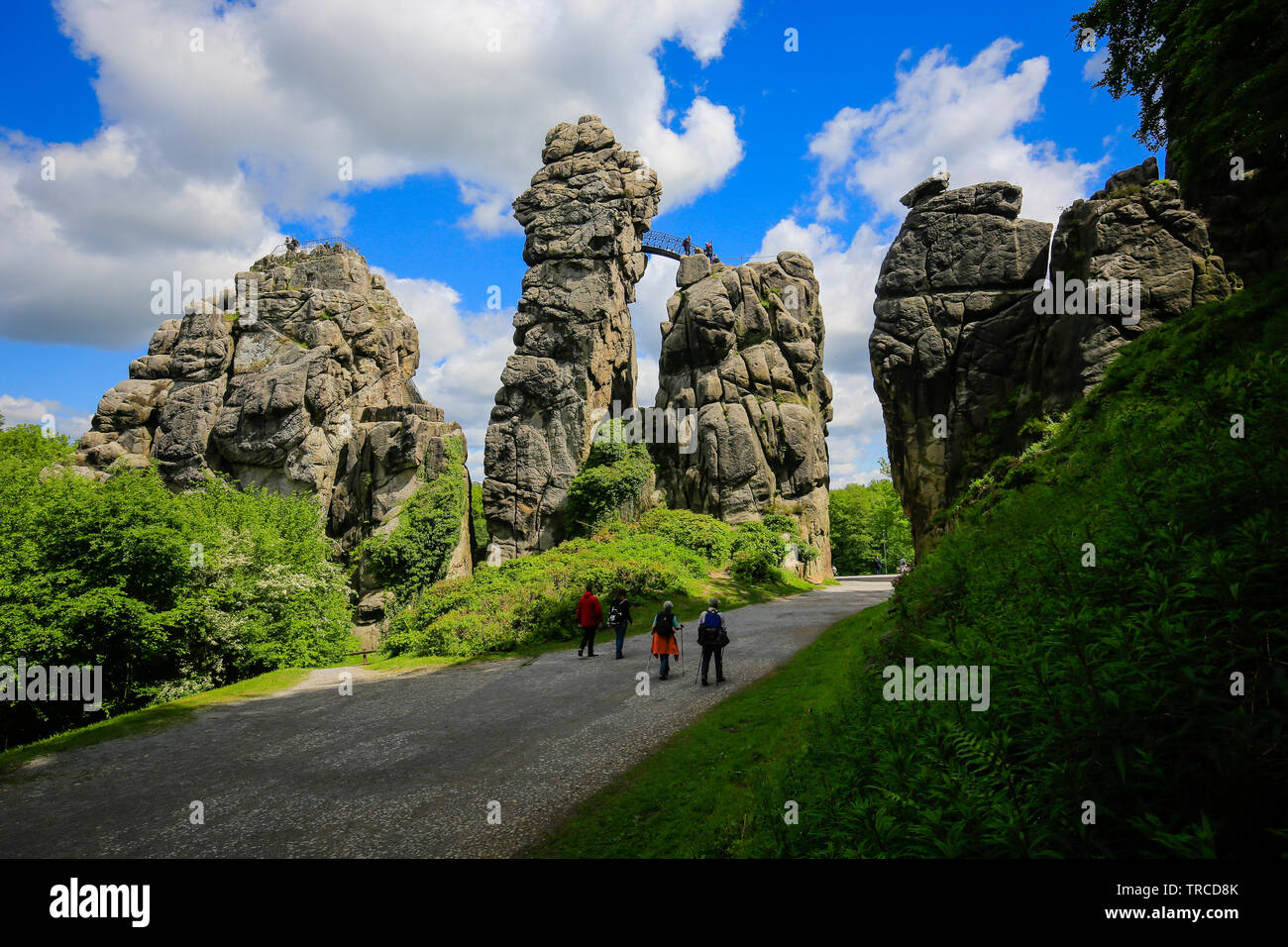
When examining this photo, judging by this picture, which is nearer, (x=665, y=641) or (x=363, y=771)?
(x=363, y=771)

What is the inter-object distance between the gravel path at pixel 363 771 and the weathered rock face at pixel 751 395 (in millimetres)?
27330

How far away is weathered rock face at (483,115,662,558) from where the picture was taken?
1777 inches

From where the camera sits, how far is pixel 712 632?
1350 centimetres

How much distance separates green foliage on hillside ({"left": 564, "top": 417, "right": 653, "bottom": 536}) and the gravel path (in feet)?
86.4

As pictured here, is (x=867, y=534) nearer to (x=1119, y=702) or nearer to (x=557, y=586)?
(x=557, y=586)

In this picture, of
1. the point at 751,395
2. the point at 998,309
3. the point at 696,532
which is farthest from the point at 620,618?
the point at 751,395

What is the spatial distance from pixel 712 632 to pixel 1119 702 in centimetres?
1015

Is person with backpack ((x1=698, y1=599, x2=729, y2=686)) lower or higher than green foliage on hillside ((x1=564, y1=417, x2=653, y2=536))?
lower

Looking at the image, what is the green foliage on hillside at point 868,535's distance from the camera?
7869 cm

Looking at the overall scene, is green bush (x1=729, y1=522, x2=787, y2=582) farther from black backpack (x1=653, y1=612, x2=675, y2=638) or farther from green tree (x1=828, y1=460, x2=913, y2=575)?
green tree (x1=828, y1=460, x2=913, y2=575)

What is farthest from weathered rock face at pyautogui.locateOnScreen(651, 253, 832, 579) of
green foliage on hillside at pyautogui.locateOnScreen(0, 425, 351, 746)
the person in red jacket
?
green foliage on hillside at pyautogui.locateOnScreen(0, 425, 351, 746)

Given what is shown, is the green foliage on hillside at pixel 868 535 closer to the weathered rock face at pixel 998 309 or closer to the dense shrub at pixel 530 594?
the weathered rock face at pixel 998 309
